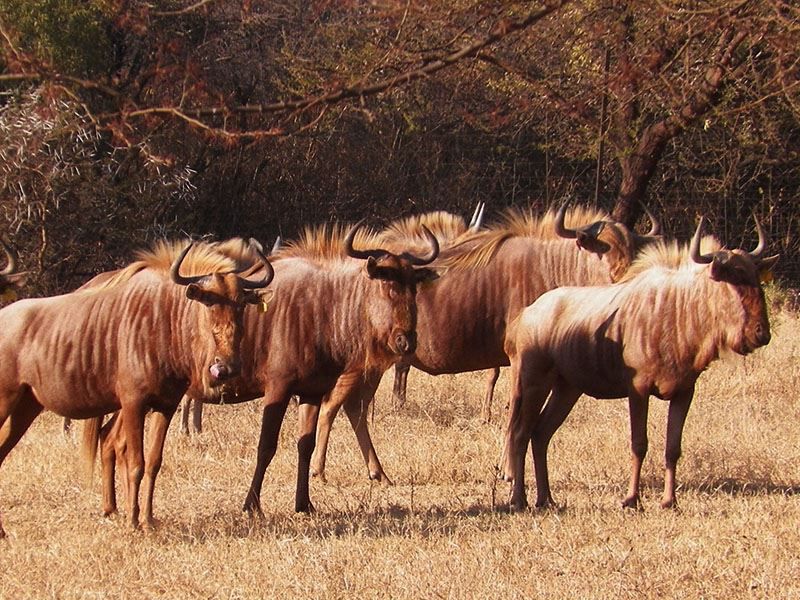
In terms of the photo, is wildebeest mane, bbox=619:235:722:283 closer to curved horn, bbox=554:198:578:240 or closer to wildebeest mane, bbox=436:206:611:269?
curved horn, bbox=554:198:578:240

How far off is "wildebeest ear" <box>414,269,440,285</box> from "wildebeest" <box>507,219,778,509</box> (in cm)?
70

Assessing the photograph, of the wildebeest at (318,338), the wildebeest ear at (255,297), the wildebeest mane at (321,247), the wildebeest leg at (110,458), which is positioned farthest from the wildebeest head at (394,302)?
the wildebeest leg at (110,458)

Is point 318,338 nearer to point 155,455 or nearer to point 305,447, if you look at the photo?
point 305,447

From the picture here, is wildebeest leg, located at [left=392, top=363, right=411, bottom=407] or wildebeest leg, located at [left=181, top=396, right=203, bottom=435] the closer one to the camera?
wildebeest leg, located at [left=181, top=396, right=203, bottom=435]

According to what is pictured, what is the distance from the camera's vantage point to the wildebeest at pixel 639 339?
25.2 ft

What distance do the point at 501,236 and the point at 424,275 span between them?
1842 mm

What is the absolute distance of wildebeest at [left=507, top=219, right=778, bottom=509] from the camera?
Result: 7668 millimetres

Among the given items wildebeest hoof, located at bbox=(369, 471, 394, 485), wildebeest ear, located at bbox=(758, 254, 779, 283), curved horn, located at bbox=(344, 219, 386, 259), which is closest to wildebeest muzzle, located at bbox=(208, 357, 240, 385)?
curved horn, located at bbox=(344, 219, 386, 259)

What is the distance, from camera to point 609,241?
9.70m

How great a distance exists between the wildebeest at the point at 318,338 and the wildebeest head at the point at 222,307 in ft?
2.57

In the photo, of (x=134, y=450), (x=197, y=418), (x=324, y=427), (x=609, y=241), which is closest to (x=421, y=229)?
(x=609, y=241)

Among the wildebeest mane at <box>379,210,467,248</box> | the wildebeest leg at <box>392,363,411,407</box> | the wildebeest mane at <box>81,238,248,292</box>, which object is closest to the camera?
the wildebeest mane at <box>81,238,248,292</box>

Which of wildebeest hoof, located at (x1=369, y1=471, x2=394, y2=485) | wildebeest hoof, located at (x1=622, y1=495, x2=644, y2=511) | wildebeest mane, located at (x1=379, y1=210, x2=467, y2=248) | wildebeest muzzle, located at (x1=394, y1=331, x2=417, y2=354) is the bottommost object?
wildebeest hoof, located at (x1=369, y1=471, x2=394, y2=485)

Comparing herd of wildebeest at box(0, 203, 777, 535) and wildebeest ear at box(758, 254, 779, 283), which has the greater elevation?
wildebeest ear at box(758, 254, 779, 283)
